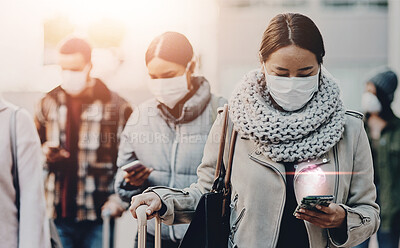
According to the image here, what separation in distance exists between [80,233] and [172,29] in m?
1.17

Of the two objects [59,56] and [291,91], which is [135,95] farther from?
[291,91]

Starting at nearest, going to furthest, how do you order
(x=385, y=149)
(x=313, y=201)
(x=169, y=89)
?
1. (x=313, y=201)
2. (x=169, y=89)
3. (x=385, y=149)

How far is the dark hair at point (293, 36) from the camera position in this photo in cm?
231

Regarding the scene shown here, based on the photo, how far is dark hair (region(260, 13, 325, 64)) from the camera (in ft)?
7.57

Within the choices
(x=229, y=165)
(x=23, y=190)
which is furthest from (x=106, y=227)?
(x=229, y=165)

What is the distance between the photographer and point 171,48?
2773mm

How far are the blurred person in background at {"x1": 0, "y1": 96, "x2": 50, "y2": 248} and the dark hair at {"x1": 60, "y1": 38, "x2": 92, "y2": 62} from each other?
1.28ft

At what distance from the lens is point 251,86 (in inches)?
93.1

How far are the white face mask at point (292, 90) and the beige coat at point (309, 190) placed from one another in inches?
7.9

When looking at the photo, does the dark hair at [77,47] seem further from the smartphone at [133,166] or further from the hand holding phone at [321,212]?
the hand holding phone at [321,212]

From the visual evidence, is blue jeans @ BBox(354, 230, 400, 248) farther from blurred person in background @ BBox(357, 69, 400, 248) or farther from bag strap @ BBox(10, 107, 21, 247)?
bag strap @ BBox(10, 107, 21, 247)

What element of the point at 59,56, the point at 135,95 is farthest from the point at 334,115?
the point at 59,56

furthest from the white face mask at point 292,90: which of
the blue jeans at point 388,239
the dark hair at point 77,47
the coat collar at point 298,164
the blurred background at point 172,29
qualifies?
the blue jeans at point 388,239

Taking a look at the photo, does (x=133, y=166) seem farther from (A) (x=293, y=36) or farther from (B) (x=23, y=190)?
(A) (x=293, y=36)
